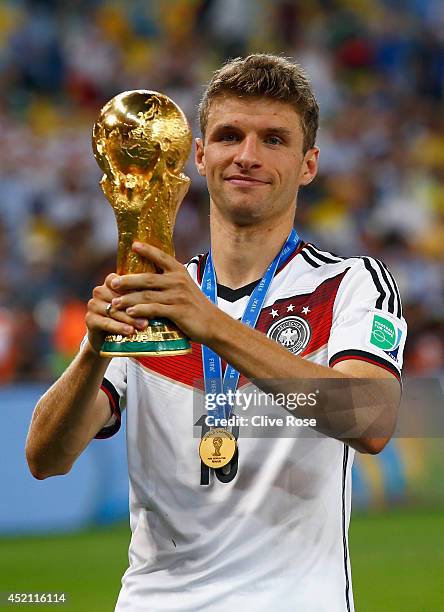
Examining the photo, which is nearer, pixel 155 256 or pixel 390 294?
pixel 155 256

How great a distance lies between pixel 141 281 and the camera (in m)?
1.92

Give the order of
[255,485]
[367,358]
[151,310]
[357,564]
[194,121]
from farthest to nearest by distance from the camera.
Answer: [194,121] → [357,564] → [255,485] → [367,358] → [151,310]

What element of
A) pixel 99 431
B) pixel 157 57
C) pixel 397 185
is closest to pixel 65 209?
pixel 157 57

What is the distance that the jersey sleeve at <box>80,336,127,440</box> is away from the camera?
2.57 metres

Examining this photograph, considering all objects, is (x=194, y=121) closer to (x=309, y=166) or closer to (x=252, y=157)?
(x=309, y=166)

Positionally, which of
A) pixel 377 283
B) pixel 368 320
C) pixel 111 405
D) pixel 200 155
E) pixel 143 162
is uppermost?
pixel 200 155

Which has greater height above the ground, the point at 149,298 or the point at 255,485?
the point at 149,298

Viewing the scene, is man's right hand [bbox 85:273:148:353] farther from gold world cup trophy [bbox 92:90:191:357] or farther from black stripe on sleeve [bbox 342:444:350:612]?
black stripe on sleeve [bbox 342:444:350:612]

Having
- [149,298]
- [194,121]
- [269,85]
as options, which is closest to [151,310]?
[149,298]

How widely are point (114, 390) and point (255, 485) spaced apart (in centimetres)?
40

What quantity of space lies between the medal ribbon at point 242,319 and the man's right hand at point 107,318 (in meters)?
0.50

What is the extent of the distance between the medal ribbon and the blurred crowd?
21.0 feet

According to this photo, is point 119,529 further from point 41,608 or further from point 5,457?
point 41,608

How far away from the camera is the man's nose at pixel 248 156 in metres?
2.43
